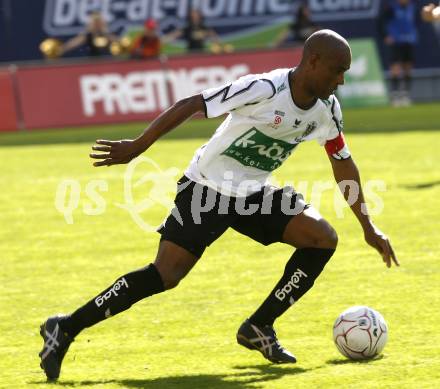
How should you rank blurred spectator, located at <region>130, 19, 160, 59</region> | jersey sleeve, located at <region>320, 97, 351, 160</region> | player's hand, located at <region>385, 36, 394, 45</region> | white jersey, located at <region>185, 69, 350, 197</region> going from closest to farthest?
1. white jersey, located at <region>185, 69, 350, 197</region>
2. jersey sleeve, located at <region>320, 97, 351, 160</region>
3. blurred spectator, located at <region>130, 19, 160, 59</region>
4. player's hand, located at <region>385, 36, 394, 45</region>

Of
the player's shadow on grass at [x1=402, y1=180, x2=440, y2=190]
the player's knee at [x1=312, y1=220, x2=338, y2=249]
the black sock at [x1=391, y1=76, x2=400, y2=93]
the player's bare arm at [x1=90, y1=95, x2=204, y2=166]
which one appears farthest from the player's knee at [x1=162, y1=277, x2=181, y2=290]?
the black sock at [x1=391, y1=76, x2=400, y2=93]

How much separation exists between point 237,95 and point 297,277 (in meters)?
1.21

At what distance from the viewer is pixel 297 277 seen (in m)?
6.92

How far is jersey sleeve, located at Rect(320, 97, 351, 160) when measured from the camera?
6844 millimetres

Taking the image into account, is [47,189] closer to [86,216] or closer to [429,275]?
[86,216]

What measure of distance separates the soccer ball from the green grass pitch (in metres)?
0.09

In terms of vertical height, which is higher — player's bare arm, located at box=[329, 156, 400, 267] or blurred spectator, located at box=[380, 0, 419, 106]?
player's bare arm, located at box=[329, 156, 400, 267]

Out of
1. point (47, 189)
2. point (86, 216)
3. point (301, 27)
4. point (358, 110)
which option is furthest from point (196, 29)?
point (86, 216)

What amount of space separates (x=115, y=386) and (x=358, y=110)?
21.3 meters

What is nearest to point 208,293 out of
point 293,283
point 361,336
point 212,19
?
point 293,283

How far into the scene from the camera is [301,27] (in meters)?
28.3

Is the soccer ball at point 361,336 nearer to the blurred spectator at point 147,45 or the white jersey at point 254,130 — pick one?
the white jersey at point 254,130

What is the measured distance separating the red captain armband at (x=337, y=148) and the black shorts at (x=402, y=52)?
73.1ft

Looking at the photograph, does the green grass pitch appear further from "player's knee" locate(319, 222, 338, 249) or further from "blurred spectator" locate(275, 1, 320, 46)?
"blurred spectator" locate(275, 1, 320, 46)
